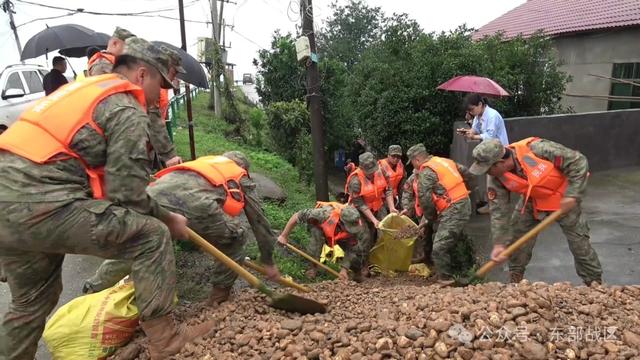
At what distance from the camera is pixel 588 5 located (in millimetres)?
14570

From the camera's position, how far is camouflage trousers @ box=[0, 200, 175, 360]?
88.0 inches

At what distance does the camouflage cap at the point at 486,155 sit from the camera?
3.92 metres

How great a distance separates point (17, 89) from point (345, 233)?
691 centimetres

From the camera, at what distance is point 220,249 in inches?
141

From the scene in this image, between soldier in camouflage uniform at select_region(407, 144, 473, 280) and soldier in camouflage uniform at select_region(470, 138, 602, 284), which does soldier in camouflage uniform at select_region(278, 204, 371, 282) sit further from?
soldier in camouflage uniform at select_region(470, 138, 602, 284)

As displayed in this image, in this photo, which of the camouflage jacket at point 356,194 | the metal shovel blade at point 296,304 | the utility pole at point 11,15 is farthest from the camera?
the utility pole at point 11,15

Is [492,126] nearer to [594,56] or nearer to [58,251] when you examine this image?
[58,251]

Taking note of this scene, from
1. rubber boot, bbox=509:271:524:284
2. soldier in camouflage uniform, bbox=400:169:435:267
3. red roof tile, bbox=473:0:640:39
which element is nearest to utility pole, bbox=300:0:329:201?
soldier in camouflage uniform, bbox=400:169:435:267

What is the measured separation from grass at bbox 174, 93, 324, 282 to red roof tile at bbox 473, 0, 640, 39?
734cm

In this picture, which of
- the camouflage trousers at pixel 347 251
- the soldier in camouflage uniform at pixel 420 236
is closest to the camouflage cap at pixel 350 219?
the camouflage trousers at pixel 347 251

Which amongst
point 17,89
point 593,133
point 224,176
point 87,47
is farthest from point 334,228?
point 17,89

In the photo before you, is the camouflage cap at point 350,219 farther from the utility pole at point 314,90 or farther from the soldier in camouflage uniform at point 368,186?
the utility pole at point 314,90

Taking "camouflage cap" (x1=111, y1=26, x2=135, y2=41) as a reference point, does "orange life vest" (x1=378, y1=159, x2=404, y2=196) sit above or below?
below

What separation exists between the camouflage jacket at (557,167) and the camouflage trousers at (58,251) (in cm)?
290
